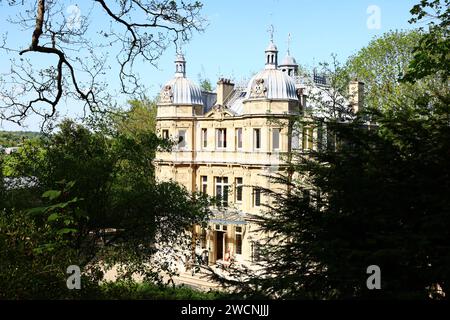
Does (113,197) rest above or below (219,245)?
above

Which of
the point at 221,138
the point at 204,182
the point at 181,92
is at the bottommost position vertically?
the point at 204,182

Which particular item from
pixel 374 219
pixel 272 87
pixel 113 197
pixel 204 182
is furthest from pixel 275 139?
pixel 374 219

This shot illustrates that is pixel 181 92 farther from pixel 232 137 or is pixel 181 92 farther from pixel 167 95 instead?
pixel 232 137

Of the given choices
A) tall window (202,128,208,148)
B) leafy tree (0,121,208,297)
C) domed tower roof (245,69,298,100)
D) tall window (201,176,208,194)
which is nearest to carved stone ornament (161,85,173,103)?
tall window (202,128,208,148)

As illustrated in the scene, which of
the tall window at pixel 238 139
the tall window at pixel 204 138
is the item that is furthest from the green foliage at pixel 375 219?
the tall window at pixel 204 138

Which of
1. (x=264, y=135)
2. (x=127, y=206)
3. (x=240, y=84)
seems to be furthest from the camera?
(x=240, y=84)

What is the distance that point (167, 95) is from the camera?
37469 mm

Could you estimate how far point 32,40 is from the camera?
34.0 feet

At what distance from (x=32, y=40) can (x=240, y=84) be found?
3047cm

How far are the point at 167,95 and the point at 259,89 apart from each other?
7.17 m

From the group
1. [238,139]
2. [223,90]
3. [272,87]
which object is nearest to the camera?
[272,87]
